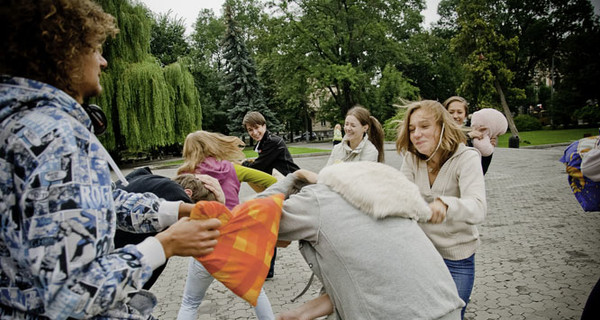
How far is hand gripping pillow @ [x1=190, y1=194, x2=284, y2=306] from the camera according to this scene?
156 centimetres

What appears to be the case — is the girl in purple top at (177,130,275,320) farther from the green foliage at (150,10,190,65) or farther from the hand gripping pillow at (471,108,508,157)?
the green foliage at (150,10,190,65)

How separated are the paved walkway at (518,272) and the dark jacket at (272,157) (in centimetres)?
149

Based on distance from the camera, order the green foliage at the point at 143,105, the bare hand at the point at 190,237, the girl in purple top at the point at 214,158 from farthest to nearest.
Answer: the green foliage at the point at 143,105 < the girl in purple top at the point at 214,158 < the bare hand at the point at 190,237

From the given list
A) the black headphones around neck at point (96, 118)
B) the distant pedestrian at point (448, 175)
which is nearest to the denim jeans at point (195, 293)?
the distant pedestrian at point (448, 175)

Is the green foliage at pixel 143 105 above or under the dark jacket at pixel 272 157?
above

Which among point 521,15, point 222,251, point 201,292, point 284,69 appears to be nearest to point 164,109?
point 284,69

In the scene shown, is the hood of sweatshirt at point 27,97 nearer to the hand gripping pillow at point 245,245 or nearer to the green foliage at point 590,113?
the hand gripping pillow at point 245,245

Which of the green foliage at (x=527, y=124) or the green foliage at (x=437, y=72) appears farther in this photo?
the green foliage at (x=437, y=72)

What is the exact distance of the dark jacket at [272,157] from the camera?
4957 millimetres

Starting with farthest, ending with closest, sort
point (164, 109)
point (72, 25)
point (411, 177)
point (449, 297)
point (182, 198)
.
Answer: point (164, 109), point (411, 177), point (182, 198), point (449, 297), point (72, 25)

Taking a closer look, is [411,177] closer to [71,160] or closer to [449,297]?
[449,297]

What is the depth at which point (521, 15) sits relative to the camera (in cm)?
3922

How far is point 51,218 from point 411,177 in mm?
2272

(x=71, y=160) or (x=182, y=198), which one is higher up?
(x=71, y=160)
